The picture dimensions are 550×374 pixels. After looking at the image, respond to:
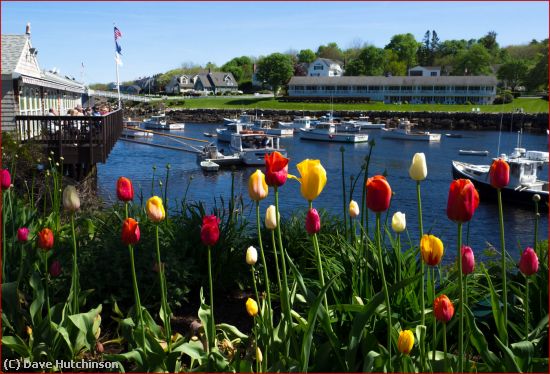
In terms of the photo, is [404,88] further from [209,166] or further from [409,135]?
[209,166]

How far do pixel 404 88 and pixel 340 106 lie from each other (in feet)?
50.1

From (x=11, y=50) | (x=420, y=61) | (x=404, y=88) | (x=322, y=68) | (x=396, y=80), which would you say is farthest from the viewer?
(x=420, y=61)

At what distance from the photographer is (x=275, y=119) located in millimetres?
96438

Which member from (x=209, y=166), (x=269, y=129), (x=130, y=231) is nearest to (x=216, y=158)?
(x=209, y=166)

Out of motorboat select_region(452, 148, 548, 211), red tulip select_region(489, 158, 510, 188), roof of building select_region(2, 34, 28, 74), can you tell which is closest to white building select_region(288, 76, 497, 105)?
motorboat select_region(452, 148, 548, 211)

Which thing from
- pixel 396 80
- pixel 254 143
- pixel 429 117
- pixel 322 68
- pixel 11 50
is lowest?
pixel 429 117

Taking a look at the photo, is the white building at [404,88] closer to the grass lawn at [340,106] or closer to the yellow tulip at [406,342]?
the grass lawn at [340,106]

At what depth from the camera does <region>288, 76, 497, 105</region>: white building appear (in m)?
108

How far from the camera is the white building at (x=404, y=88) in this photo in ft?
355

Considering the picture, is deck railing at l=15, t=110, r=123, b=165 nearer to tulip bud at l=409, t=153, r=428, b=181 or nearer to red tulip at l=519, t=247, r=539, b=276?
tulip bud at l=409, t=153, r=428, b=181

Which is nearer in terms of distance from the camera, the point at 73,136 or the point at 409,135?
the point at 73,136

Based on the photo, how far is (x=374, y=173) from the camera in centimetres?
3847

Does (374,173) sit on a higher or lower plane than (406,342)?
lower

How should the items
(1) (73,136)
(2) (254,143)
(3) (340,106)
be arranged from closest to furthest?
(1) (73,136), (2) (254,143), (3) (340,106)
